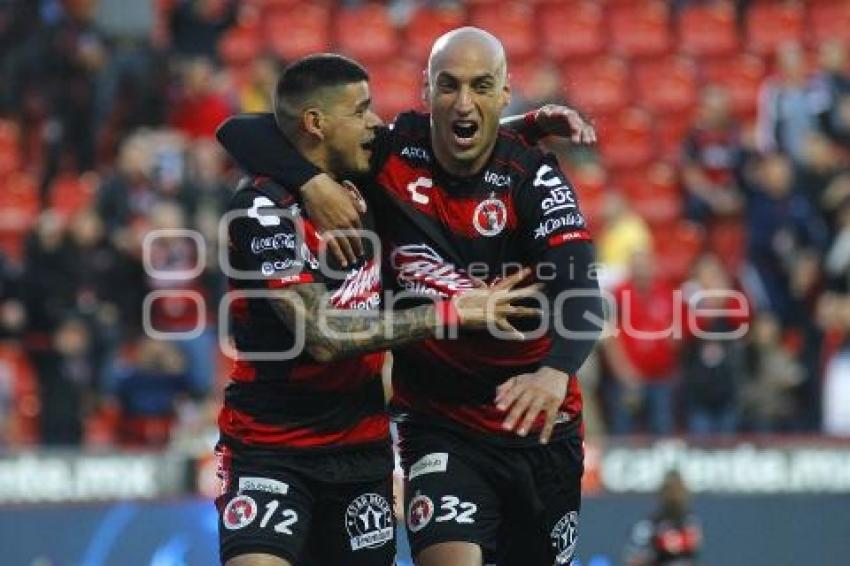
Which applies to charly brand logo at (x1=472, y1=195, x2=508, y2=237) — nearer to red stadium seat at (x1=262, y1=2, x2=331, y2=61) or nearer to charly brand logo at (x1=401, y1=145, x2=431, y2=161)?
charly brand logo at (x1=401, y1=145, x2=431, y2=161)

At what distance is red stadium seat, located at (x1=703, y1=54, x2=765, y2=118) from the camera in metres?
19.8

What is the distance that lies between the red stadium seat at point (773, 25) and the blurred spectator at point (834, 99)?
2040 millimetres

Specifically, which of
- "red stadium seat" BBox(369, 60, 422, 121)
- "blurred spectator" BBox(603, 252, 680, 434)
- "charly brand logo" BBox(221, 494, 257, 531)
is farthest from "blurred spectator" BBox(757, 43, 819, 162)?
"charly brand logo" BBox(221, 494, 257, 531)

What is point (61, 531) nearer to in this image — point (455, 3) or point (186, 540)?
point (186, 540)

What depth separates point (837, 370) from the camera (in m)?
15.1

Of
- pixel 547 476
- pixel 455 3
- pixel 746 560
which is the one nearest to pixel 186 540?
pixel 746 560

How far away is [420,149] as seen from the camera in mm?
7895

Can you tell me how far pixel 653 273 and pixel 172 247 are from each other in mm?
3622

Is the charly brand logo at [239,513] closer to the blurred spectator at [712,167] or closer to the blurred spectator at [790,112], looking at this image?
the blurred spectator at [712,167]

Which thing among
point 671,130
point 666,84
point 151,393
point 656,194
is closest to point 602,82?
point 666,84

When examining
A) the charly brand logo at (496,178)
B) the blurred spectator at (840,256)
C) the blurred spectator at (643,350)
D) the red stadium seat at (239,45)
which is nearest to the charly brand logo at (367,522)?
the charly brand logo at (496,178)

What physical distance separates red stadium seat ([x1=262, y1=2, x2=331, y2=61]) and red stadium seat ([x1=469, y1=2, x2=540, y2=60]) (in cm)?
148

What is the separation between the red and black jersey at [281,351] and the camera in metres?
7.51

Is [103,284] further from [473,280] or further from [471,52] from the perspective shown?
[471,52]
